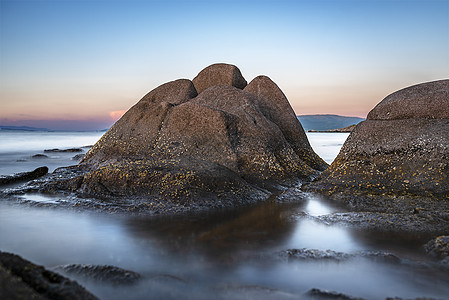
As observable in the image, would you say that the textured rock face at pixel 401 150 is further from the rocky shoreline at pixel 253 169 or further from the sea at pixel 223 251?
the sea at pixel 223 251

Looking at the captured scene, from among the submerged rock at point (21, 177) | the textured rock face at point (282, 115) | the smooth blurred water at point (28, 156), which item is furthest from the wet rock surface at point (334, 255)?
the smooth blurred water at point (28, 156)

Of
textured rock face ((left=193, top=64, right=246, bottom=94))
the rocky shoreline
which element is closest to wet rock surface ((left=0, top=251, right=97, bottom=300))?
the rocky shoreline

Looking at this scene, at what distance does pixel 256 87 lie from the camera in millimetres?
11977

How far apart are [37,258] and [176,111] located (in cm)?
583

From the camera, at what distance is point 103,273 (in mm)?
3375

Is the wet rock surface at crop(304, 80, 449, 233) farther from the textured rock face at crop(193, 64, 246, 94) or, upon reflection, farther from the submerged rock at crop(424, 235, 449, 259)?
the textured rock face at crop(193, 64, 246, 94)

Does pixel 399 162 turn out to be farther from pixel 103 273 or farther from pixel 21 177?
pixel 21 177

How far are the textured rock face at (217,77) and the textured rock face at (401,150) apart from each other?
536cm

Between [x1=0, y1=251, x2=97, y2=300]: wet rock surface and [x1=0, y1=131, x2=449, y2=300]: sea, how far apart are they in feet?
2.00

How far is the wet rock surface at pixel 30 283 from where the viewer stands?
2.13m

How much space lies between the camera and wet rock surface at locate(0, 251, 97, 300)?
2129 mm

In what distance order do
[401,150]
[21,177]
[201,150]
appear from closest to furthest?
[401,150]
[201,150]
[21,177]

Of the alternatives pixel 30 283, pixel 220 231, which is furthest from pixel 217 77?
pixel 30 283

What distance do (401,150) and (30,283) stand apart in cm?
695
